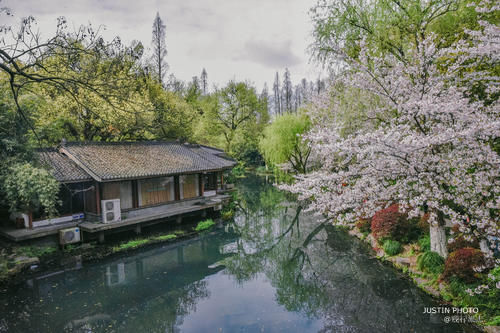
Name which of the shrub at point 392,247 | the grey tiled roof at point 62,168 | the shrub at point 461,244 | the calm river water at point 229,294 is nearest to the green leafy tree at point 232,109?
the grey tiled roof at point 62,168

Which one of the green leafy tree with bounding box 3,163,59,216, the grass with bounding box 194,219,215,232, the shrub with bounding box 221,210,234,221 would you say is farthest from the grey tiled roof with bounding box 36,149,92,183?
the shrub with bounding box 221,210,234,221

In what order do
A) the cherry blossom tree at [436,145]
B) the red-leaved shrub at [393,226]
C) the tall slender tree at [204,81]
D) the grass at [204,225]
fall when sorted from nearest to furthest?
the cherry blossom tree at [436,145] < the red-leaved shrub at [393,226] < the grass at [204,225] < the tall slender tree at [204,81]

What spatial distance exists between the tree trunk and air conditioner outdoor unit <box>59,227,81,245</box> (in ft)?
37.5

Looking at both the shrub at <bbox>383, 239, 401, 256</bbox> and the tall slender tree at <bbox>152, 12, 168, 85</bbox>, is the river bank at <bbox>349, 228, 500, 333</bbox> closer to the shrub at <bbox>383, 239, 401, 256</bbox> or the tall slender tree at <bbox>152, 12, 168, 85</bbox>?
the shrub at <bbox>383, 239, 401, 256</bbox>

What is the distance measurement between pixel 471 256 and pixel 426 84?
12.8 feet

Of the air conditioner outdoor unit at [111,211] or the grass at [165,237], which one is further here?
the grass at [165,237]

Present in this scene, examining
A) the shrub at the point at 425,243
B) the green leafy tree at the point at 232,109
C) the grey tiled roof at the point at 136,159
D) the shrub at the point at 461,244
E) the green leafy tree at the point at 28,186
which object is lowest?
the shrub at the point at 425,243

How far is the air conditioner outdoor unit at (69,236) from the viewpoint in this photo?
1048 cm

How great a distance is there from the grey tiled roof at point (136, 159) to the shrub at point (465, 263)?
10991 millimetres

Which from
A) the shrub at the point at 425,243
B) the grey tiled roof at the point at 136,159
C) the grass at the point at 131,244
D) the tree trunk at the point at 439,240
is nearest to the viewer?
the tree trunk at the point at 439,240

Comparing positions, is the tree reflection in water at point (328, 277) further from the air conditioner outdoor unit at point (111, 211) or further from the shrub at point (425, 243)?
the air conditioner outdoor unit at point (111, 211)

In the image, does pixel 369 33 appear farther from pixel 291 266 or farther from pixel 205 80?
pixel 205 80

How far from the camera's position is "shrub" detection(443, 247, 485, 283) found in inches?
254

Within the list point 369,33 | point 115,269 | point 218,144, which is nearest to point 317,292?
point 115,269
